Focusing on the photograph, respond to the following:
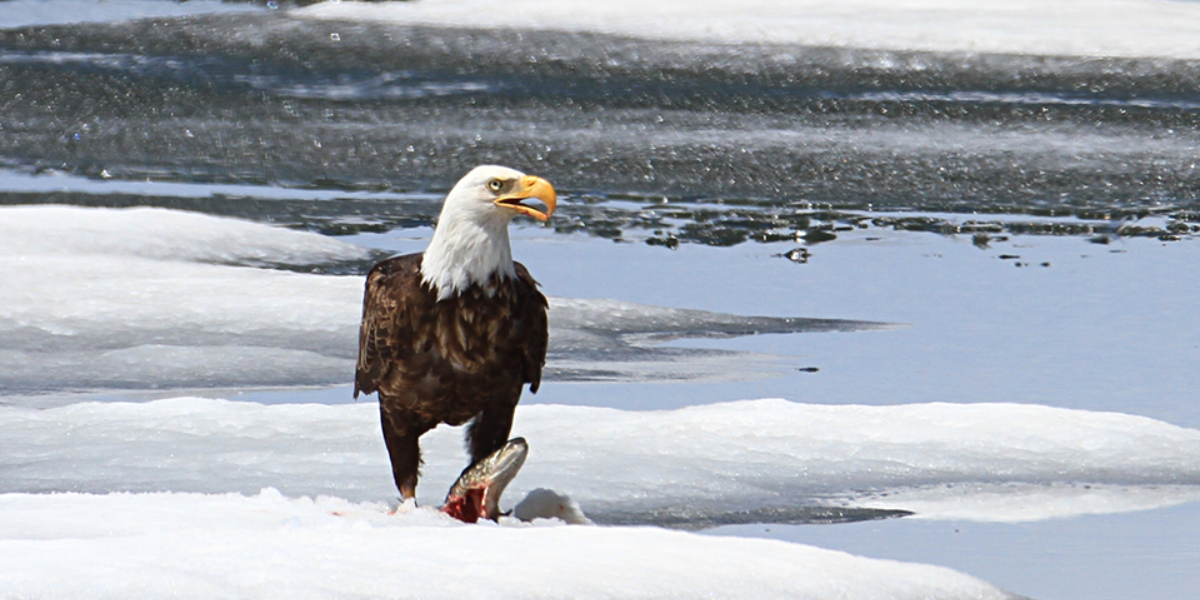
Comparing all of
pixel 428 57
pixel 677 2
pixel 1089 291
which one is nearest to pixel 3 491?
pixel 1089 291

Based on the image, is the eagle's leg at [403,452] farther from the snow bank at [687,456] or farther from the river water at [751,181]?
the river water at [751,181]

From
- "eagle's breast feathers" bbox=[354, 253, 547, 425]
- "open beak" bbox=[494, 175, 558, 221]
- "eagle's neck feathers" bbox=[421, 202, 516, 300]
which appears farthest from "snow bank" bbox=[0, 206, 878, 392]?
"open beak" bbox=[494, 175, 558, 221]

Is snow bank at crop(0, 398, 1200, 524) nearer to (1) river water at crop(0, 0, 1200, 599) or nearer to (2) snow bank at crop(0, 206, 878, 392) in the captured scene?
(1) river water at crop(0, 0, 1200, 599)

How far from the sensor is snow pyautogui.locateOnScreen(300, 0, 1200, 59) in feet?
46.2

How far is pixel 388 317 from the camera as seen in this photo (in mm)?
4133

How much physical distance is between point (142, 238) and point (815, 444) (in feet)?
12.1

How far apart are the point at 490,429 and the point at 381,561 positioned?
0.96 metres

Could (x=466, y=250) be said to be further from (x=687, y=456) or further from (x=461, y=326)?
(x=687, y=456)

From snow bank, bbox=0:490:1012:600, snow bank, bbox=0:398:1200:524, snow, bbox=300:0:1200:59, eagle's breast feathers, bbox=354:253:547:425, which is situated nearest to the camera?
snow bank, bbox=0:490:1012:600

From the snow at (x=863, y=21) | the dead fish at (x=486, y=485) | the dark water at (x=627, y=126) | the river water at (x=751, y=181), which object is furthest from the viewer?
the snow at (x=863, y=21)

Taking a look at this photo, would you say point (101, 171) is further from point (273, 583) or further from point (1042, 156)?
point (273, 583)

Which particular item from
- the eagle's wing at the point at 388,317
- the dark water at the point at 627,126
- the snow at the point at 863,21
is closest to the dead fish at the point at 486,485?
the eagle's wing at the point at 388,317

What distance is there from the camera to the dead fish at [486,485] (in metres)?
3.90

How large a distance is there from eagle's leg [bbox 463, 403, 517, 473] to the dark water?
394 centimetres
